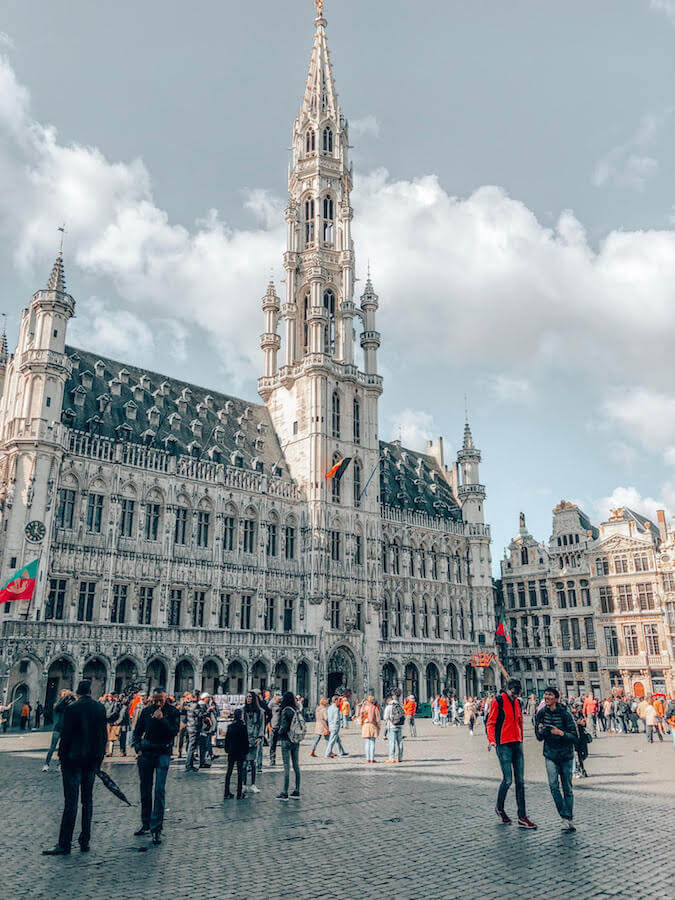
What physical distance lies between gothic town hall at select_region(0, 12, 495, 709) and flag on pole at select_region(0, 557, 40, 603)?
1.08m

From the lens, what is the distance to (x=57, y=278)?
45.3 m

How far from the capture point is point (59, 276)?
45500 mm

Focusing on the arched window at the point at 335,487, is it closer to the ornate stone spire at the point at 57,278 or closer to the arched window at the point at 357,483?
the arched window at the point at 357,483

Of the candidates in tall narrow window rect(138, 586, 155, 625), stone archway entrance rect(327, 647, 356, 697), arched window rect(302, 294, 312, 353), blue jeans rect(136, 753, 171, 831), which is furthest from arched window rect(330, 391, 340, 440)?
blue jeans rect(136, 753, 171, 831)

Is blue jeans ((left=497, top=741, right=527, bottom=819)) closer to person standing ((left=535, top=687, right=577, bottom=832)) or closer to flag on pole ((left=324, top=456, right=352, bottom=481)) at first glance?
Answer: person standing ((left=535, top=687, right=577, bottom=832))

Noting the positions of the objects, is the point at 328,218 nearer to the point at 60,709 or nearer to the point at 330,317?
Answer: the point at 330,317

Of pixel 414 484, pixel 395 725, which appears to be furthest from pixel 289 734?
pixel 414 484

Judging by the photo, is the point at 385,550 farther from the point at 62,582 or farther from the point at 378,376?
the point at 62,582

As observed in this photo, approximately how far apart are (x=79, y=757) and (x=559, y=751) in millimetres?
6993

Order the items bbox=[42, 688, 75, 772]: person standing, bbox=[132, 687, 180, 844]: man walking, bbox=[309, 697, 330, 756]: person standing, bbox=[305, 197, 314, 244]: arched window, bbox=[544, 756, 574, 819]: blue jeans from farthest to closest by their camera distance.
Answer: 1. bbox=[305, 197, 314, 244]: arched window
2. bbox=[309, 697, 330, 756]: person standing
3. bbox=[42, 688, 75, 772]: person standing
4. bbox=[544, 756, 574, 819]: blue jeans
5. bbox=[132, 687, 180, 844]: man walking

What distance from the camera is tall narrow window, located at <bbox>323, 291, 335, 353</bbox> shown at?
210 ft

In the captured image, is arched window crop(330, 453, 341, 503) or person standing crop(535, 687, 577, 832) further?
arched window crop(330, 453, 341, 503)

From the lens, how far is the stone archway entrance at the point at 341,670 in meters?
53.4

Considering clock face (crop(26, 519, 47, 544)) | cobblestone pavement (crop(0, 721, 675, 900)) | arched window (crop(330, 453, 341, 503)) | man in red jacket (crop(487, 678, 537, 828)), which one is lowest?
cobblestone pavement (crop(0, 721, 675, 900))
